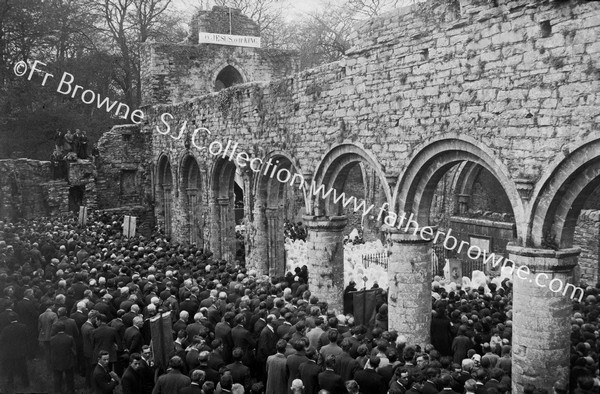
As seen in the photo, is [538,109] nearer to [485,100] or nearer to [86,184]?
[485,100]

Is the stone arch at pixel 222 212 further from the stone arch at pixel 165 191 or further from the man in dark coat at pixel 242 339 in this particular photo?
the man in dark coat at pixel 242 339

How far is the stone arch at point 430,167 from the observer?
882cm

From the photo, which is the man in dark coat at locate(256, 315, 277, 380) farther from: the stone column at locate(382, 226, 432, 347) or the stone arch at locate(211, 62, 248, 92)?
the stone arch at locate(211, 62, 248, 92)

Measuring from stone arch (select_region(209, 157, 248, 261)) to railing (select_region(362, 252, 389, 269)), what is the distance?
4210 millimetres

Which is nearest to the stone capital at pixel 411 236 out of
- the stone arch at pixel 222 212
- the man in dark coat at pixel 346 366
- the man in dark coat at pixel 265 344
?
the man in dark coat at pixel 265 344

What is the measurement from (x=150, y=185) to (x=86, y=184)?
2456 millimetres

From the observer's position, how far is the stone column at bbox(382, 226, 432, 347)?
10.3 meters

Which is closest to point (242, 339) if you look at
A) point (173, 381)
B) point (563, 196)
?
point (173, 381)

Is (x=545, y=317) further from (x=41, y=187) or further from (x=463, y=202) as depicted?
(x=41, y=187)

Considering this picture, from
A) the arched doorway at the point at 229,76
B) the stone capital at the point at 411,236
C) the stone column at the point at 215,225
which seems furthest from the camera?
the arched doorway at the point at 229,76

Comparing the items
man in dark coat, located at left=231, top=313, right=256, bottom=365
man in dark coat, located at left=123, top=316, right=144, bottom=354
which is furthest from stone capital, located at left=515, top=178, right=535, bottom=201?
man in dark coat, located at left=123, top=316, right=144, bottom=354

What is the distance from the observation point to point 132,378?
7414 millimetres

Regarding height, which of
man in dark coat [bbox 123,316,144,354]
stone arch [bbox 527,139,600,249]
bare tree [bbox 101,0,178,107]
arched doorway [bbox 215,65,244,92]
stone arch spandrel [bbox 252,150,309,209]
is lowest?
man in dark coat [bbox 123,316,144,354]

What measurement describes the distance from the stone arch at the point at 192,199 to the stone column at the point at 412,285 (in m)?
11.3
